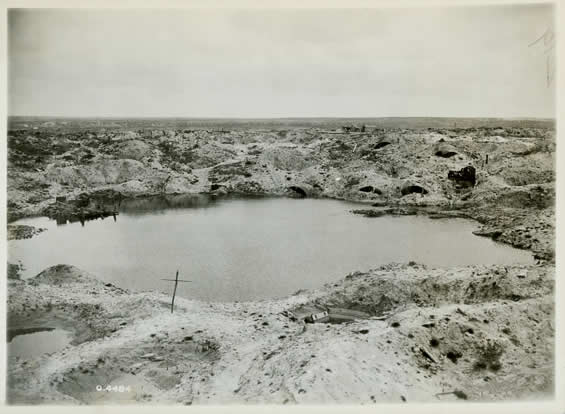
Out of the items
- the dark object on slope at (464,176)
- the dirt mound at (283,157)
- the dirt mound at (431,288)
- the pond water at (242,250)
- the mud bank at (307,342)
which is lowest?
the mud bank at (307,342)

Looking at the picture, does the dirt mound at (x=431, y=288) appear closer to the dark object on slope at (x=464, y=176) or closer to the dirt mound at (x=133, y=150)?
the dark object on slope at (x=464, y=176)

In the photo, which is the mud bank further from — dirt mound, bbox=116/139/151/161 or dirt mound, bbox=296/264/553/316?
dirt mound, bbox=116/139/151/161

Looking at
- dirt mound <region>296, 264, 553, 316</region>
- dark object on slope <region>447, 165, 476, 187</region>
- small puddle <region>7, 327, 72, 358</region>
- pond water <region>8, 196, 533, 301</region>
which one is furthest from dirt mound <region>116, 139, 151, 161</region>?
dark object on slope <region>447, 165, 476, 187</region>

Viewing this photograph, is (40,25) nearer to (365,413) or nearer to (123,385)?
(123,385)

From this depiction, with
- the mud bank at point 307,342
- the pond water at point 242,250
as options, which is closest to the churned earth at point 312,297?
the mud bank at point 307,342

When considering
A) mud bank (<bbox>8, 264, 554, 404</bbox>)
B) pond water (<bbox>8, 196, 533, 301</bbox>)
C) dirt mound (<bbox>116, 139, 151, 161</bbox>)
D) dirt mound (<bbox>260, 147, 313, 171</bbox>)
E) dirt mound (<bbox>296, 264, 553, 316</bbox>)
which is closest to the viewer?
mud bank (<bbox>8, 264, 554, 404</bbox>)

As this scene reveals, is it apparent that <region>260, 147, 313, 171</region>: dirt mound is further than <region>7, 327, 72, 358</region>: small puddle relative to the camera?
Yes

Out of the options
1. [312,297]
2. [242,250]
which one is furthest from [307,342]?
[242,250]
